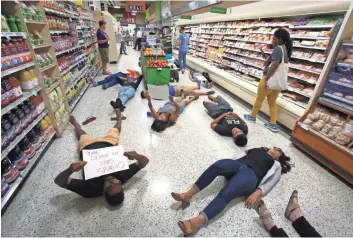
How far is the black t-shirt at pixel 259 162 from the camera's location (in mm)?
1949

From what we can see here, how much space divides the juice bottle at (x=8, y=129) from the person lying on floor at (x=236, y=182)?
174cm

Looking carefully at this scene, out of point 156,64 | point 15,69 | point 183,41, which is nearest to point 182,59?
point 183,41

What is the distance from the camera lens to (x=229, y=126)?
3049 mm

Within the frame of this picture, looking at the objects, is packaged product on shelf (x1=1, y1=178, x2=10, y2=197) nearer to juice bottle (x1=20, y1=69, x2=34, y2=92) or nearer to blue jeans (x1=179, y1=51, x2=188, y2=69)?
juice bottle (x1=20, y1=69, x2=34, y2=92)

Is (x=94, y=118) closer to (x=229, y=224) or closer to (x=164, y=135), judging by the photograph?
(x=164, y=135)

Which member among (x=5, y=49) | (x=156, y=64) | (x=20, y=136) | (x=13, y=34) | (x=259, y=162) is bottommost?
(x=259, y=162)

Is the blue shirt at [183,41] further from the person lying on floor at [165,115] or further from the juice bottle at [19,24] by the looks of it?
the juice bottle at [19,24]

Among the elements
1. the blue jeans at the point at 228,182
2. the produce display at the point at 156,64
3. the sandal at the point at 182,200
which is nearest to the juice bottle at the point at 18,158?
the sandal at the point at 182,200

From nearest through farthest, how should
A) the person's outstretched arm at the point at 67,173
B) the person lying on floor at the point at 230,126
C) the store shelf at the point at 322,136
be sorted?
the person's outstretched arm at the point at 67,173
the store shelf at the point at 322,136
the person lying on floor at the point at 230,126

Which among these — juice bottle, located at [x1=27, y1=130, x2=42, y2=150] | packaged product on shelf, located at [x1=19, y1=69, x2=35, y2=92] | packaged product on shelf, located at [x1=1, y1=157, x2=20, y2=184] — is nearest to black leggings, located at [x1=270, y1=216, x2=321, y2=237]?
packaged product on shelf, located at [x1=1, y1=157, x2=20, y2=184]

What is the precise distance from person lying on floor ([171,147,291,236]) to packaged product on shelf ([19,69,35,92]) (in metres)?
2.15

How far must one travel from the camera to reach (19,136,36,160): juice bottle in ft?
6.85

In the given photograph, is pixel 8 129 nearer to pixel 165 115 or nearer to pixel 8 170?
pixel 8 170

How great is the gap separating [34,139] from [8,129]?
0.49 m
